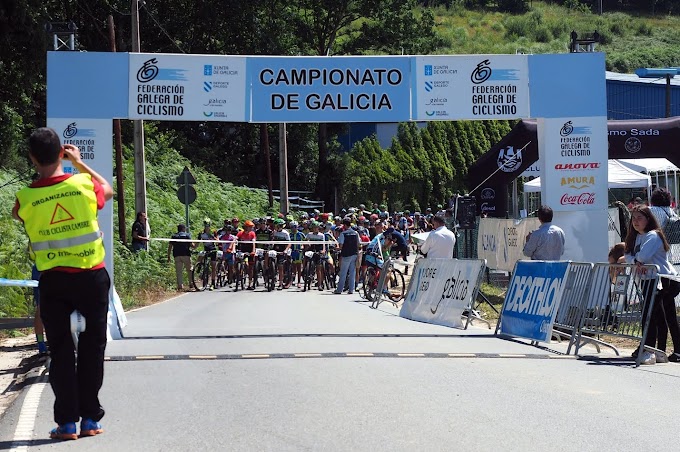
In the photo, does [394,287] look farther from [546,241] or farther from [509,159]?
[546,241]

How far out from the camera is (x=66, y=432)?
22.6 feet

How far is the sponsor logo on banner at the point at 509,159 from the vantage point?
25891 millimetres

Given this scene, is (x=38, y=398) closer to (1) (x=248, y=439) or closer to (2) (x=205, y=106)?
(1) (x=248, y=439)

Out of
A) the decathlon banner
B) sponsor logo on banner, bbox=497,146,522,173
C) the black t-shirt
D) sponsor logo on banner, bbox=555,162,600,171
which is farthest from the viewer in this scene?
the black t-shirt

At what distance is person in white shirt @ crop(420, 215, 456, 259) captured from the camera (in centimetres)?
1800

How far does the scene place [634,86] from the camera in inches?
2395

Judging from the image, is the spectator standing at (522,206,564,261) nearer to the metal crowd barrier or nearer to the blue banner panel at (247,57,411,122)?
the metal crowd barrier

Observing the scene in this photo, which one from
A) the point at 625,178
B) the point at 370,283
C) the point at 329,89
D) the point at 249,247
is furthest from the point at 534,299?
the point at 625,178

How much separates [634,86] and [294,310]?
4599cm

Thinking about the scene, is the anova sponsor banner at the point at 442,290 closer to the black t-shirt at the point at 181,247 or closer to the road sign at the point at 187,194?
the black t-shirt at the point at 181,247

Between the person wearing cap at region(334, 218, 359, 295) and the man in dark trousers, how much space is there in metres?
18.8

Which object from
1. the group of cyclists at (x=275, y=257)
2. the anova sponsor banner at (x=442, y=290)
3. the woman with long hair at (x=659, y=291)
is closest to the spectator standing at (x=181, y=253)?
the group of cyclists at (x=275, y=257)

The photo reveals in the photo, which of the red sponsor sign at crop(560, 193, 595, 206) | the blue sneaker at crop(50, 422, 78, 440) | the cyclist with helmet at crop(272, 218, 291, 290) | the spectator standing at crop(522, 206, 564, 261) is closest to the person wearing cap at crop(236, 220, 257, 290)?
the cyclist with helmet at crop(272, 218, 291, 290)

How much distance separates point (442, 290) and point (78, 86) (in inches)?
254
